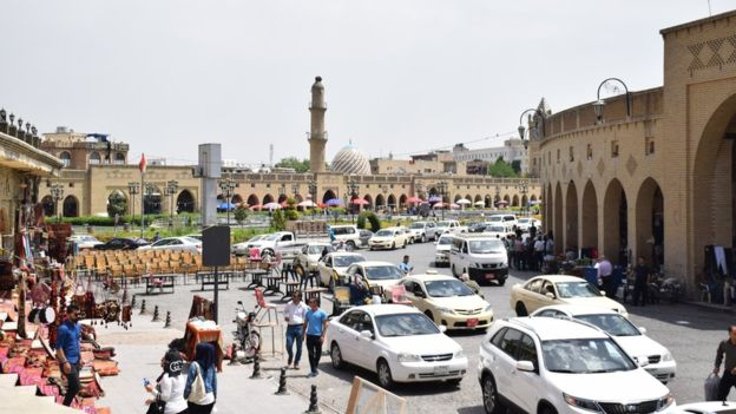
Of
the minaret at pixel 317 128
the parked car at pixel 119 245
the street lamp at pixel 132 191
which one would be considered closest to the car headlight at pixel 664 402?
the parked car at pixel 119 245

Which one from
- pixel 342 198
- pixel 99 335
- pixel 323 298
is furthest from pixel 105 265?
pixel 342 198

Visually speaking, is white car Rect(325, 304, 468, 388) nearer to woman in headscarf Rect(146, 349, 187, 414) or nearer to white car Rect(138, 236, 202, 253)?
woman in headscarf Rect(146, 349, 187, 414)

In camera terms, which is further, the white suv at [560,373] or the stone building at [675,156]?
the stone building at [675,156]

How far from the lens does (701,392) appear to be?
1247 centimetres

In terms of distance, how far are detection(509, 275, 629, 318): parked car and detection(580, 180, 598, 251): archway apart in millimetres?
14015

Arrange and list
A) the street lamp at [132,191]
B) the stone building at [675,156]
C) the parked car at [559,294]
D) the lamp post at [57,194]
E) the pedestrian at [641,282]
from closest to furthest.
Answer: the parked car at [559,294] → the pedestrian at [641,282] → the stone building at [675,156] → the lamp post at [57,194] → the street lamp at [132,191]

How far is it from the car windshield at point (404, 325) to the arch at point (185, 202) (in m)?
75.6

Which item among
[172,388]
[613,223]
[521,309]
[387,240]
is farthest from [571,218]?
[172,388]

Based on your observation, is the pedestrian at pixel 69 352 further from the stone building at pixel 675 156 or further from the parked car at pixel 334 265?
the stone building at pixel 675 156

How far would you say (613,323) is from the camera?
44.5 ft

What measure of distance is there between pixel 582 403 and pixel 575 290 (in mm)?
8944

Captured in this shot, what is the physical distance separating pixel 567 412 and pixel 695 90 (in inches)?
662

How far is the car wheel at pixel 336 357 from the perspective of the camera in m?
14.4

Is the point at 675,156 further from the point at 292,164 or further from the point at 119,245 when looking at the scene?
the point at 292,164
